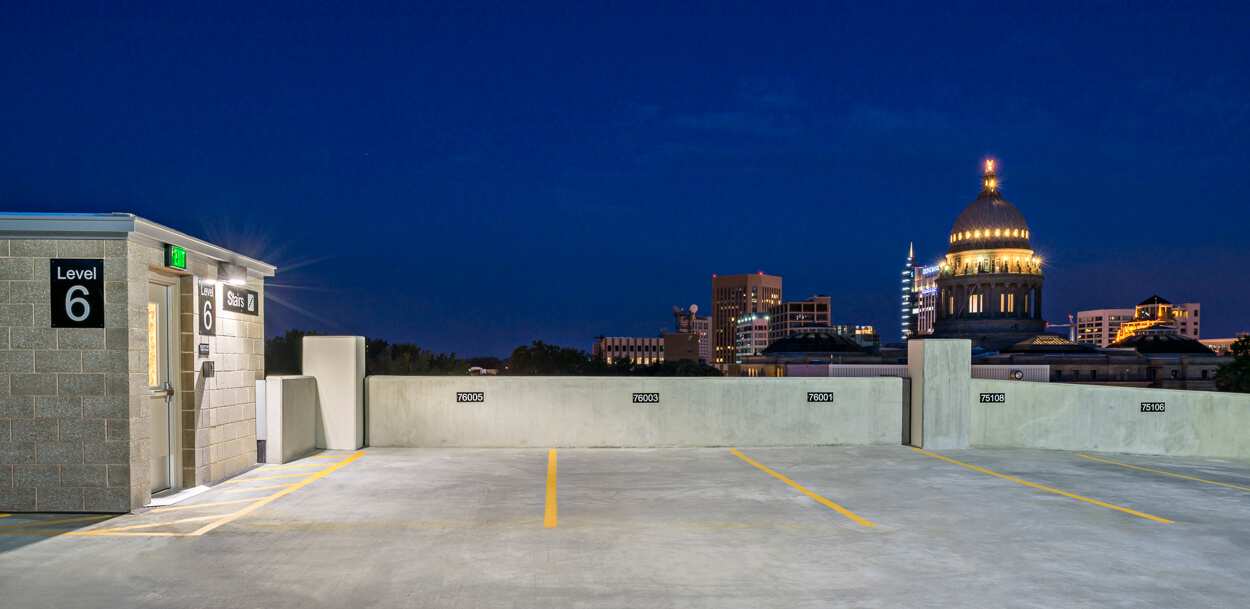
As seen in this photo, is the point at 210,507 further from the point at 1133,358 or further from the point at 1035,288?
the point at 1035,288

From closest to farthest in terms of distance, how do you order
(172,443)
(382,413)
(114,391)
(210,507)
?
(114,391) → (210,507) → (172,443) → (382,413)

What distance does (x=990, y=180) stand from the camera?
12081cm

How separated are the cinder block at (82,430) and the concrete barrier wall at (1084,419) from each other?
53.0 ft

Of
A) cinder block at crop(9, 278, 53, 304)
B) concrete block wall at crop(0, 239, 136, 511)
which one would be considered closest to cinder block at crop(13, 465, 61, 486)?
concrete block wall at crop(0, 239, 136, 511)

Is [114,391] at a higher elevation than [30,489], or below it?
higher

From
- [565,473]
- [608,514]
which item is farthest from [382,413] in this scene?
[608,514]

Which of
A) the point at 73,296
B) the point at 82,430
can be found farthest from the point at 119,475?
the point at 73,296

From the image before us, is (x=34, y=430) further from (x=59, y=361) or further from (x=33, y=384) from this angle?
(x=59, y=361)

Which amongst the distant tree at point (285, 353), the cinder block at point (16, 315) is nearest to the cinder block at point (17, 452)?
the cinder block at point (16, 315)

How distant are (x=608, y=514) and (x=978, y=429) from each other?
35.6 ft

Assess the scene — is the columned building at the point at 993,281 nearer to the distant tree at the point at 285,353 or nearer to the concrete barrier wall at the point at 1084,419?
the distant tree at the point at 285,353

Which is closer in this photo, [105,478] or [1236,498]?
[105,478]

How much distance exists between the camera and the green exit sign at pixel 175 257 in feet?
32.2

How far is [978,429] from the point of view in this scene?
1645 cm
